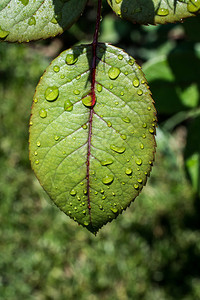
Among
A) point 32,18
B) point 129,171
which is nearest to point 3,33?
point 32,18

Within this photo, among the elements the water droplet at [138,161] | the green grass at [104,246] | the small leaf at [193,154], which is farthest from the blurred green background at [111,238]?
the water droplet at [138,161]

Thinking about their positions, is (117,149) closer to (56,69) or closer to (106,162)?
(106,162)

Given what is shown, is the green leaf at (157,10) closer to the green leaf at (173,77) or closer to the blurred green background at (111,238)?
the green leaf at (173,77)

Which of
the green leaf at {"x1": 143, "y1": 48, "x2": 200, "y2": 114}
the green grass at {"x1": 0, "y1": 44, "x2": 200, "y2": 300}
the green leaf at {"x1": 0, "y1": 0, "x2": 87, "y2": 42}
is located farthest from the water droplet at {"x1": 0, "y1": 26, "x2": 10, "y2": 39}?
the green grass at {"x1": 0, "y1": 44, "x2": 200, "y2": 300}

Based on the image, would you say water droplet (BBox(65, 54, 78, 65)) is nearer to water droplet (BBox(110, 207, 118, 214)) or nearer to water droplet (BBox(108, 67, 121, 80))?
water droplet (BBox(108, 67, 121, 80))

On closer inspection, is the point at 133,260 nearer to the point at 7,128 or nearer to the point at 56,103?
the point at 7,128

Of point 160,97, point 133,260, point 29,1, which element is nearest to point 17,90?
point 133,260
